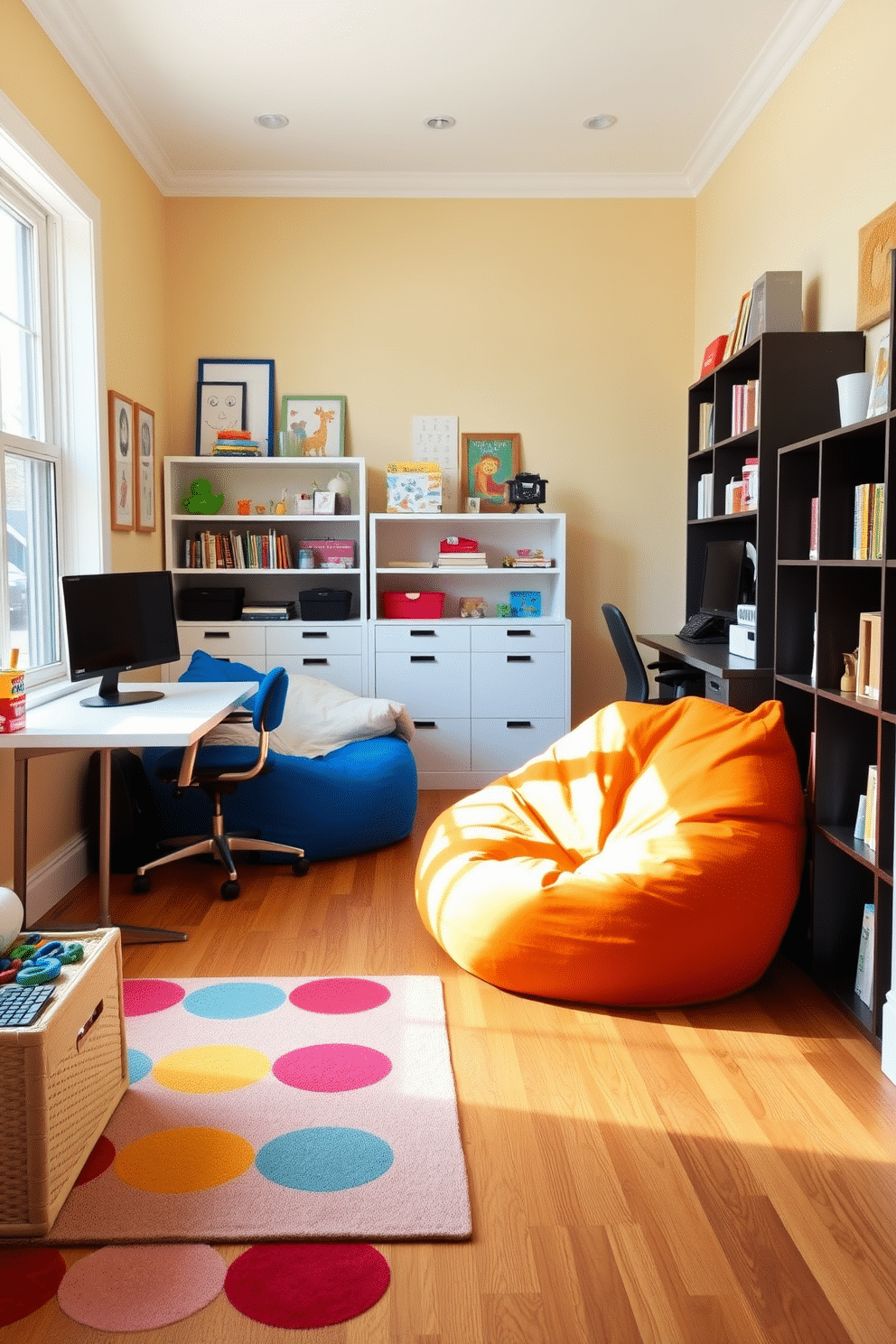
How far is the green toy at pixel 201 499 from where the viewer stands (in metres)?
5.38

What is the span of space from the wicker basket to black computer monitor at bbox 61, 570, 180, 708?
1504mm

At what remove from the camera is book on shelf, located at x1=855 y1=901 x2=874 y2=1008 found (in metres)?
2.56

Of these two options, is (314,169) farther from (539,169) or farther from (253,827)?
(253,827)

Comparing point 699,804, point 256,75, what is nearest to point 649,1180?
point 699,804

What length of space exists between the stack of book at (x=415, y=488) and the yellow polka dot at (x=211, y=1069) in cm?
332

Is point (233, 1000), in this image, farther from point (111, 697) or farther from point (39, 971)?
point (111, 697)

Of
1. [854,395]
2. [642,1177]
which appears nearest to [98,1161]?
[642,1177]

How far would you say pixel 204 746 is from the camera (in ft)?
12.4

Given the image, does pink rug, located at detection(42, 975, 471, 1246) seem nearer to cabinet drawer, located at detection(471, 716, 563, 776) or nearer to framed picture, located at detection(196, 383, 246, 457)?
cabinet drawer, located at detection(471, 716, 563, 776)

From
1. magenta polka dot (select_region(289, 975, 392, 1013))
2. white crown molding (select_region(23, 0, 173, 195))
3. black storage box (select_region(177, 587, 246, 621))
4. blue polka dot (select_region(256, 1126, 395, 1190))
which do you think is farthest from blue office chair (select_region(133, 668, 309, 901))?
white crown molding (select_region(23, 0, 173, 195))

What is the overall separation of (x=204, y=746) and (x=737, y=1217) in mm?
2469

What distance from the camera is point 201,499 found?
5.38 meters

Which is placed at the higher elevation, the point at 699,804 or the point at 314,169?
the point at 314,169

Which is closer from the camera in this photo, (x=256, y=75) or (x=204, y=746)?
(x=204, y=746)
